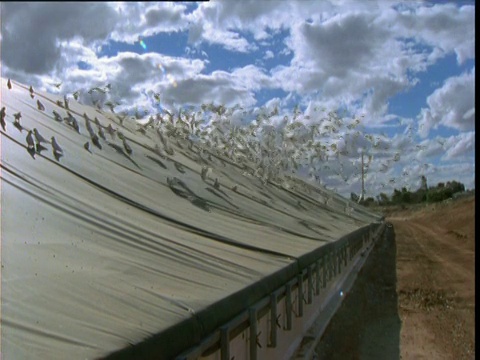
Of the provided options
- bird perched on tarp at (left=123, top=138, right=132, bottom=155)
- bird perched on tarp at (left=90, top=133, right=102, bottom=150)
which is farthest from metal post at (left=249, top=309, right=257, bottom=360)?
bird perched on tarp at (left=123, top=138, right=132, bottom=155)

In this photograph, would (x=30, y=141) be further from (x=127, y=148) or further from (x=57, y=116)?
(x=127, y=148)

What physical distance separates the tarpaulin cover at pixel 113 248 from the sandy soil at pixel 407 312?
9.34 feet

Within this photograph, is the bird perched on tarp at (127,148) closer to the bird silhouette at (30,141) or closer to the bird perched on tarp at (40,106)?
the bird perched on tarp at (40,106)

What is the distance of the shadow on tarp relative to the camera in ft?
31.3

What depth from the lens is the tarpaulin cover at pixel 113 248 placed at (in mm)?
2969

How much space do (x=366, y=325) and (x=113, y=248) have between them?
8.84 m

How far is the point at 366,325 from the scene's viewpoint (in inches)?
481

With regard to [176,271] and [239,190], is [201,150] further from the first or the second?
[176,271]

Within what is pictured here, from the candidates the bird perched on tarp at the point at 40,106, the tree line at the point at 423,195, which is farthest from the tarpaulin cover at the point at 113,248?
the tree line at the point at 423,195

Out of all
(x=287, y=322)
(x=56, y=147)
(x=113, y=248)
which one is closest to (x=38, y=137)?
(x=56, y=147)

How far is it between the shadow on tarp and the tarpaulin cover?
6.48 ft

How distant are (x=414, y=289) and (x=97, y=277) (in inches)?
590

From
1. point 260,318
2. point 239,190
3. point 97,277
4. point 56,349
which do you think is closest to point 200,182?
point 239,190

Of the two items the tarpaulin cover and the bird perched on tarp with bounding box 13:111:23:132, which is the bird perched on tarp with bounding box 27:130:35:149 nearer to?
the tarpaulin cover
